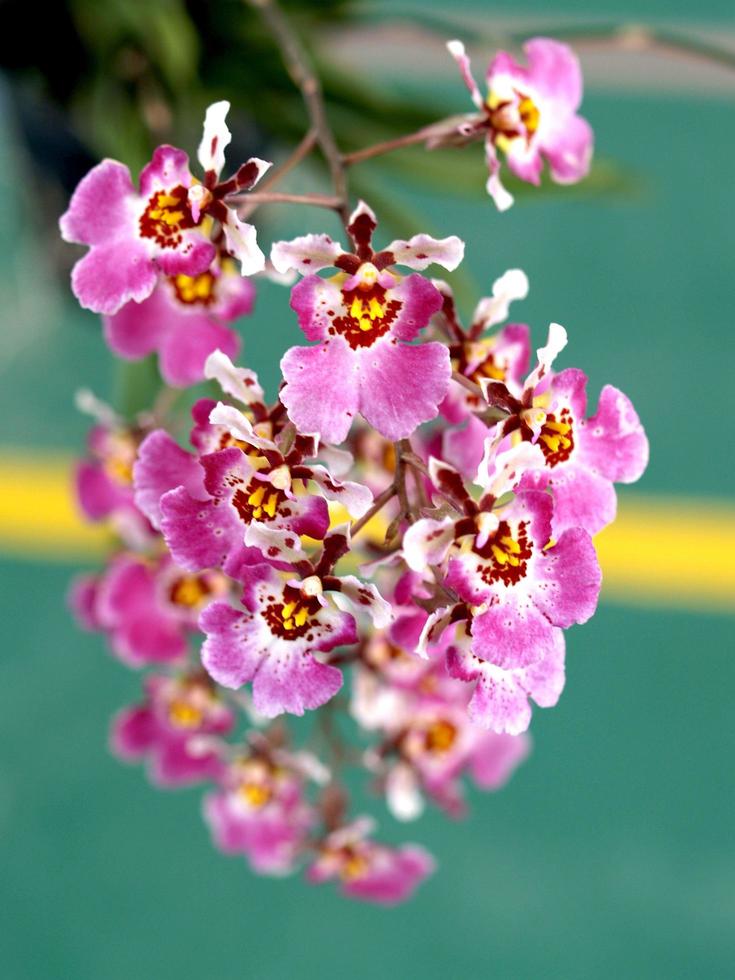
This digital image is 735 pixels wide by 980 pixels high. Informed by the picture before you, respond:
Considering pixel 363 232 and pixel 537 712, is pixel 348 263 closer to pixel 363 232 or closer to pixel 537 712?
pixel 363 232

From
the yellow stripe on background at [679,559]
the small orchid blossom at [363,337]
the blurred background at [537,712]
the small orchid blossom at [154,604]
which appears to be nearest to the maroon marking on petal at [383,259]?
the small orchid blossom at [363,337]

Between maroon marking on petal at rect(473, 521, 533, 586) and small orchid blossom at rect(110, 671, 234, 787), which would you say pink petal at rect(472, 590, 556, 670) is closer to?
maroon marking on petal at rect(473, 521, 533, 586)

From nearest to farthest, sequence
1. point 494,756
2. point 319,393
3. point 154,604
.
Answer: point 319,393, point 154,604, point 494,756

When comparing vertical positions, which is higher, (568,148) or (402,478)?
(568,148)

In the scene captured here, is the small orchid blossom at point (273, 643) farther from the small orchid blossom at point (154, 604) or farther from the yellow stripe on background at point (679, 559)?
the yellow stripe on background at point (679, 559)

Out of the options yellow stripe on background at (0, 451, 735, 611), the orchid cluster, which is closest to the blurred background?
yellow stripe on background at (0, 451, 735, 611)

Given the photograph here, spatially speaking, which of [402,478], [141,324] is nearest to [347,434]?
[402,478]

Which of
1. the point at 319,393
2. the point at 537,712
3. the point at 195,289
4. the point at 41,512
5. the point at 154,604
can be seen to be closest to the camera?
the point at 319,393
